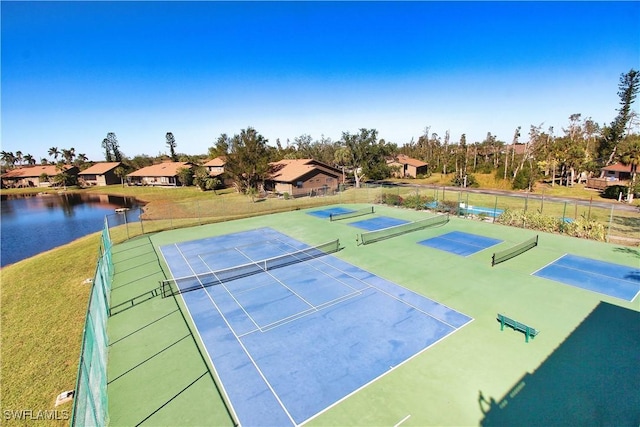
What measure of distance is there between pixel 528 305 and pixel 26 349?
58.6ft

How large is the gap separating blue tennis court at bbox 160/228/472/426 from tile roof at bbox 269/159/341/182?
101 feet

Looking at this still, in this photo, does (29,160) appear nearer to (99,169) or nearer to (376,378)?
(99,169)

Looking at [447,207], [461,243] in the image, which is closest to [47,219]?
[447,207]

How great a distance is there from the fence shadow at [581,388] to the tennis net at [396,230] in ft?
36.4

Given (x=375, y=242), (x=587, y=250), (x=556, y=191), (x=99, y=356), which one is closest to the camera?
(x=99, y=356)

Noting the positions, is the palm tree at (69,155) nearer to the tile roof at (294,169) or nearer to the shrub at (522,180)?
the tile roof at (294,169)

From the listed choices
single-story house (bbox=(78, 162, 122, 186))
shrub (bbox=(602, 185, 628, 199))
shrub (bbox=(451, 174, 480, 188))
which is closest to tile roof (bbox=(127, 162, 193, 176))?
single-story house (bbox=(78, 162, 122, 186))

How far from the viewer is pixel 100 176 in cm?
7412

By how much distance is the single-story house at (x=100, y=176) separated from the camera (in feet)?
242

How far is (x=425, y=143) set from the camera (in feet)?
302

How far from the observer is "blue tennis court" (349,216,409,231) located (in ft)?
81.5

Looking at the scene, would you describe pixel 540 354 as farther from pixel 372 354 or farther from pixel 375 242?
pixel 375 242

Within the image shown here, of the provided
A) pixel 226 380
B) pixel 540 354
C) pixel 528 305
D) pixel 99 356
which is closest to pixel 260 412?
pixel 226 380

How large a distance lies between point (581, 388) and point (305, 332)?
24.7 ft
